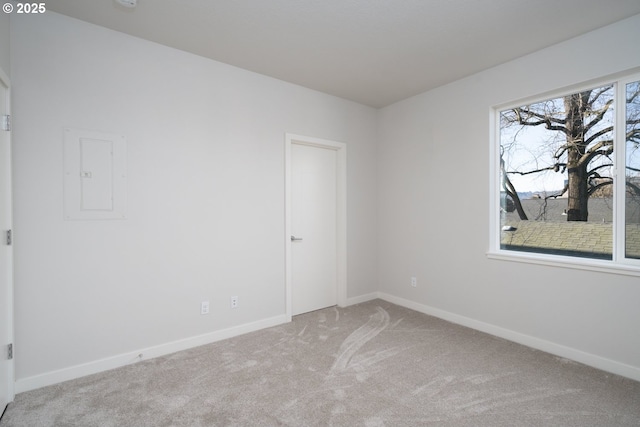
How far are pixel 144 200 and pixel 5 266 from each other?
0.96 m

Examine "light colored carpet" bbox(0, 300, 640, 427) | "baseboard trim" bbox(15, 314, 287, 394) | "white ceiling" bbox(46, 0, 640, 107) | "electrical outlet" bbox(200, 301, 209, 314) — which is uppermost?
"white ceiling" bbox(46, 0, 640, 107)

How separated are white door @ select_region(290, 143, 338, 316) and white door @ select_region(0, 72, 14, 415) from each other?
7.88 ft

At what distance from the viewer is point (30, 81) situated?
2.26m

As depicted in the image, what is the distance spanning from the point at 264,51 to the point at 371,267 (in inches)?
119

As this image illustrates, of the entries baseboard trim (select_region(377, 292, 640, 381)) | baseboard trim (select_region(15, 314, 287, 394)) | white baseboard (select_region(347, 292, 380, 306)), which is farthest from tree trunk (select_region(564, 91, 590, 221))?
baseboard trim (select_region(15, 314, 287, 394))

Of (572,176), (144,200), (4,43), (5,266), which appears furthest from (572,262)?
(4,43)

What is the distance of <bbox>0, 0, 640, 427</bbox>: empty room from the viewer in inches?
86.5

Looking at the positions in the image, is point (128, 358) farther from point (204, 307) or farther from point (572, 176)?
point (572, 176)

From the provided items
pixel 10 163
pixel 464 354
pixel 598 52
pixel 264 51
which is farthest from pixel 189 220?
pixel 598 52

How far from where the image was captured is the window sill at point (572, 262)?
244 centimetres

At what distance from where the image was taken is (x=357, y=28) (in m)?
2.53

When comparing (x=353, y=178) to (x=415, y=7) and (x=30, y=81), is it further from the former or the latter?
(x=30, y=81)

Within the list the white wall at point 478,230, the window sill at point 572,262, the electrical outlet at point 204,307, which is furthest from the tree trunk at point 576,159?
the electrical outlet at point 204,307

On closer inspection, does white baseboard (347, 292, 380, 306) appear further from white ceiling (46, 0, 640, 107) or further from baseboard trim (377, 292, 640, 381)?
white ceiling (46, 0, 640, 107)
